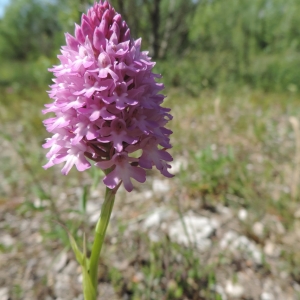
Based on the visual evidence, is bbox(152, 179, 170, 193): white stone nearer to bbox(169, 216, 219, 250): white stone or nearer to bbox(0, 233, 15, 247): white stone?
bbox(169, 216, 219, 250): white stone

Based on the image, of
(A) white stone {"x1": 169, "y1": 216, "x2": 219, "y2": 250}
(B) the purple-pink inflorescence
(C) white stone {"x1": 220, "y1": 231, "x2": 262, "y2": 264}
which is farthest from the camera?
(A) white stone {"x1": 169, "y1": 216, "x2": 219, "y2": 250}

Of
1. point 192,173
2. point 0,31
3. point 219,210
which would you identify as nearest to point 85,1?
point 192,173

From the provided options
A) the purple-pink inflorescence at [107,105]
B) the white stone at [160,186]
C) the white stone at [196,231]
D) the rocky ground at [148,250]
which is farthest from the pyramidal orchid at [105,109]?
the white stone at [160,186]

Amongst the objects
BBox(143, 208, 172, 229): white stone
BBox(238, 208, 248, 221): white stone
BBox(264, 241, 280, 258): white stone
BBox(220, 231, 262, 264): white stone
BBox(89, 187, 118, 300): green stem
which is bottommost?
BBox(264, 241, 280, 258): white stone

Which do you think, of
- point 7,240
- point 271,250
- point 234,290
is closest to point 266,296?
point 234,290

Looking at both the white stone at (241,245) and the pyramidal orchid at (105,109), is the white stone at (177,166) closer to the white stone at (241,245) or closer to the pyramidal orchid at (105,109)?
the white stone at (241,245)

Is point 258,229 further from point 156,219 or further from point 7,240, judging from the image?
point 7,240

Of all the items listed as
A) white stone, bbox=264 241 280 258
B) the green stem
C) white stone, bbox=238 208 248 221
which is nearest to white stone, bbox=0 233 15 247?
the green stem

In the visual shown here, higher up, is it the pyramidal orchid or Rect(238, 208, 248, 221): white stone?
the pyramidal orchid
